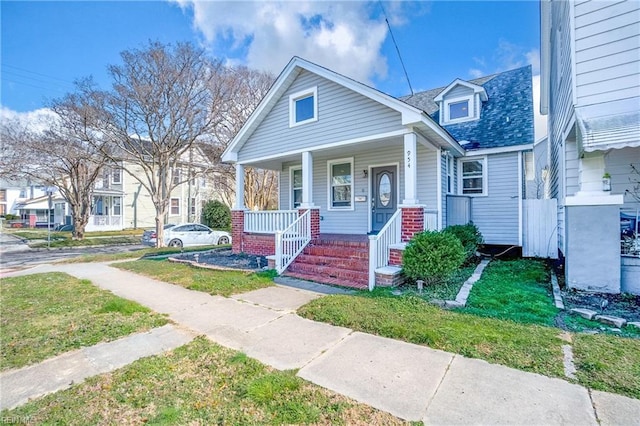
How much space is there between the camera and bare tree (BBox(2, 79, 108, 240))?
1348 centimetres

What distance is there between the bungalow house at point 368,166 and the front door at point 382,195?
3 centimetres

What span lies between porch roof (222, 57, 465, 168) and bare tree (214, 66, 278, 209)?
270 inches

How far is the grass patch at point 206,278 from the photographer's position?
635 cm

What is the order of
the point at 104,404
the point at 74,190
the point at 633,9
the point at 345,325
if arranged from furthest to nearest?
the point at 74,190, the point at 633,9, the point at 345,325, the point at 104,404

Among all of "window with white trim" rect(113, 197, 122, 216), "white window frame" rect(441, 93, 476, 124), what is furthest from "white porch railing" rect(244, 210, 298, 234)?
"window with white trim" rect(113, 197, 122, 216)

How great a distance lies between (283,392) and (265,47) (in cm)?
1874

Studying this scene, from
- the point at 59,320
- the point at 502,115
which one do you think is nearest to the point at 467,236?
the point at 502,115

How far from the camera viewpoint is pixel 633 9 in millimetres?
5086

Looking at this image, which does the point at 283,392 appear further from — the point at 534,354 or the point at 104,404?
the point at 534,354

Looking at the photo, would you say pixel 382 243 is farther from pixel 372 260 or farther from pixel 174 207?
pixel 174 207

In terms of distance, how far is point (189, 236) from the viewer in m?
16.8

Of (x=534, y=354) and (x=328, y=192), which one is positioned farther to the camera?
(x=328, y=192)

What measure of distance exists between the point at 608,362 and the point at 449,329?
145cm

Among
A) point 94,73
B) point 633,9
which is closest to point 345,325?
point 633,9
